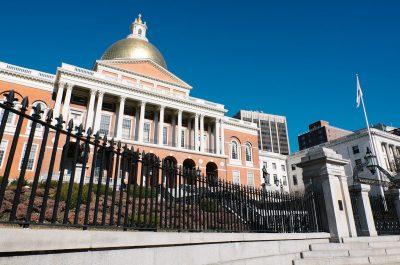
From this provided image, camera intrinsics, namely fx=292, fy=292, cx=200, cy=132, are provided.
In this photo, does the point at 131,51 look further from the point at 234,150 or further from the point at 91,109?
the point at 234,150

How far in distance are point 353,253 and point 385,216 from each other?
5.48 m

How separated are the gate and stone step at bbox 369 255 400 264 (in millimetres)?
3307

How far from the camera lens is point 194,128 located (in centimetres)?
4759

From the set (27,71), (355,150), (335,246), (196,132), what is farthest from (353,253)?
(355,150)

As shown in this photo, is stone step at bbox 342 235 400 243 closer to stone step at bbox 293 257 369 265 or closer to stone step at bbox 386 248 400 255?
stone step at bbox 386 248 400 255

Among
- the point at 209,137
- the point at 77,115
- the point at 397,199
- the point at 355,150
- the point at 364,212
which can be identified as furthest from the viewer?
the point at 355,150

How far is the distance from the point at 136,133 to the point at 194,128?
374 inches

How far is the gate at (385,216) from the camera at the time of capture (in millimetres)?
13094

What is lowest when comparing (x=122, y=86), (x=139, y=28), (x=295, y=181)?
(x=295, y=181)

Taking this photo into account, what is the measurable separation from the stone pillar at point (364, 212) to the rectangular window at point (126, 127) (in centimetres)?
3533

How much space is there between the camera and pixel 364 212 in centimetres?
1196

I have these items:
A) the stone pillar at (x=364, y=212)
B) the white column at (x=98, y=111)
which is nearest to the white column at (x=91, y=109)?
the white column at (x=98, y=111)

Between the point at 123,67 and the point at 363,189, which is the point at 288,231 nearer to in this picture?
the point at 363,189

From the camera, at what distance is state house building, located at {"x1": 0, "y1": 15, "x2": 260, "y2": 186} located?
3722 cm
